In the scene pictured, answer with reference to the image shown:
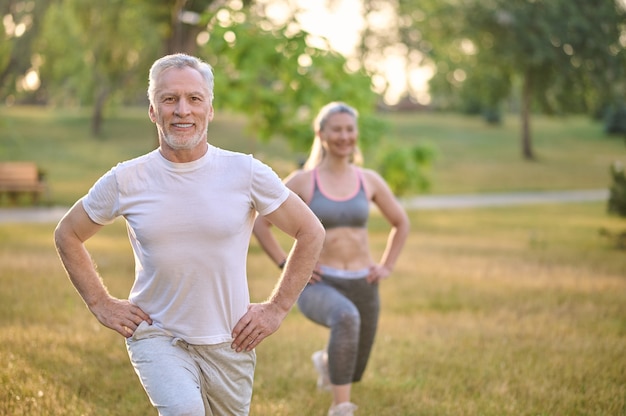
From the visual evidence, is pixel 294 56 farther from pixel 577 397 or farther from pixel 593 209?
pixel 593 209

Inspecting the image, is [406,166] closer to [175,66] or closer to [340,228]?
[340,228]

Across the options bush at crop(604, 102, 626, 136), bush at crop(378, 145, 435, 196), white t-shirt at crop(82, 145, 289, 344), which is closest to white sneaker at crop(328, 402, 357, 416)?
white t-shirt at crop(82, 145, 289, 344)

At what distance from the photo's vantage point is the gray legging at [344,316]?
572cm

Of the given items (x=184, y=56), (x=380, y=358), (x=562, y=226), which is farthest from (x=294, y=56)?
(x=562, y=226)

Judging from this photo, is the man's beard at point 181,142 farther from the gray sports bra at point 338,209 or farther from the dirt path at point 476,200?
the dirt path at point 476,200

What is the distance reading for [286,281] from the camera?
4191 mm

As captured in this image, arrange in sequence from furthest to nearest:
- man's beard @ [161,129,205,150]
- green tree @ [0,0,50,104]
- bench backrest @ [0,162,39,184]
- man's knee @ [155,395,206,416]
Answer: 1. bench backrest @ [0,162,39,184]
2. green tree @ [0,0,50,104]
3. man's beard @ [161,129,205,150]
4. man's knee @ [155,395,206,416]

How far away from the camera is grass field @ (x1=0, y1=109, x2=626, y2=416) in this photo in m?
6.36

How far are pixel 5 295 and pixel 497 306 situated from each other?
18.9 ft

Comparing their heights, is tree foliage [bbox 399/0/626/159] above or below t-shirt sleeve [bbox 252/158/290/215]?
above

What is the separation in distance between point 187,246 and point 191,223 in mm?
110

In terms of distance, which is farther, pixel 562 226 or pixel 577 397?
pixel 562 226

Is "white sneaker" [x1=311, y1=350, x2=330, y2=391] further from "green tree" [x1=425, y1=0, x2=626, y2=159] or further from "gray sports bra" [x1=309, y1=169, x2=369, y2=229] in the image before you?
"green tree" [x1=425, y1=0, x2=626, y2=159]

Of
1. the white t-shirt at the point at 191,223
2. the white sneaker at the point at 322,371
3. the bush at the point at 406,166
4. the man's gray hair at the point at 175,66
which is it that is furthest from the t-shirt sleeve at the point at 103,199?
the bush at the point at 406,166
